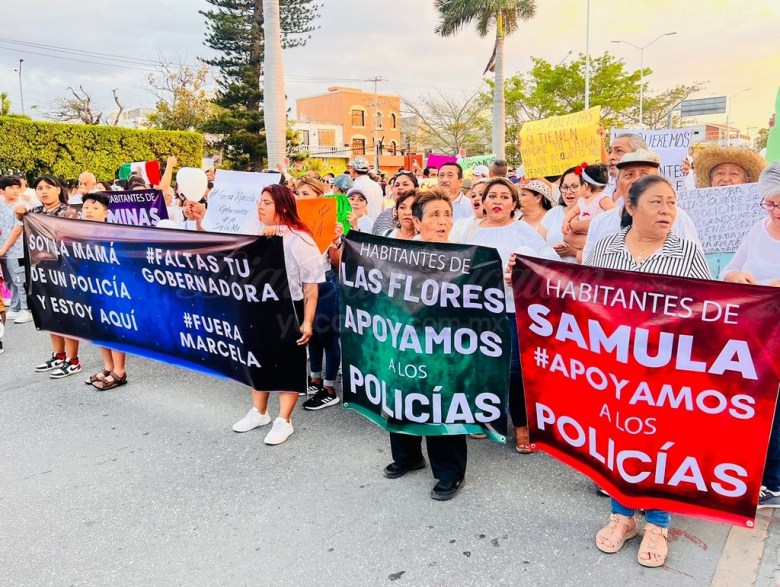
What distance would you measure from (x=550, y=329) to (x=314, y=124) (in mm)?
72632

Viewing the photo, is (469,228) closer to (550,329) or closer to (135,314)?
(550,329)

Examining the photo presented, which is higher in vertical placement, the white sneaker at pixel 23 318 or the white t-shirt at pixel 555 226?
the white t-shirt at pixel 555 226

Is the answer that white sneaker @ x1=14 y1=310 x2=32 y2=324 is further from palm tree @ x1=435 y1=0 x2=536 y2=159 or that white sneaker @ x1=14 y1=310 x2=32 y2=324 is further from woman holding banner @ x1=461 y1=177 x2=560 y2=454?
palm tree @ x1=435 y1=0 x2=536 y2=159

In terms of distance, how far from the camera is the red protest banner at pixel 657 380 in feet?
7.66

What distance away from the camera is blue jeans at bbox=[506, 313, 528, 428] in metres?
3.62

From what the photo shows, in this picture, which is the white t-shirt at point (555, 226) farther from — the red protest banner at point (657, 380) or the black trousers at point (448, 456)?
the black trousers at point (448, 456)

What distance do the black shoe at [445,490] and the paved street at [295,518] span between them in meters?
0.06

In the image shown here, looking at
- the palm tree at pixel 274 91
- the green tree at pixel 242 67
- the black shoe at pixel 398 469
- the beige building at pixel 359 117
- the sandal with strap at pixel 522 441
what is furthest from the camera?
the beige building at pixel 359 117

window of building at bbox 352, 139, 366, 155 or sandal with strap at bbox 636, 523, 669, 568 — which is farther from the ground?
window of building at bbox 352, 139, 366, 155

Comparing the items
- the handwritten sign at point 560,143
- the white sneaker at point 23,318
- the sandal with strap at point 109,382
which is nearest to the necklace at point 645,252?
the handwritten sign at point 560,143

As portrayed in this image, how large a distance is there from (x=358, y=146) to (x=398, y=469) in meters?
76.3

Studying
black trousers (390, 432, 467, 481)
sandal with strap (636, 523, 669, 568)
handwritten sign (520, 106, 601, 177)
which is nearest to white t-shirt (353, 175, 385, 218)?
handwritten sign (520, 106, 601, 177)

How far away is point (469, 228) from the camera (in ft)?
13.1

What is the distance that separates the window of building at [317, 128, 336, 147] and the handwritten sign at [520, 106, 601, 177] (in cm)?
6766
